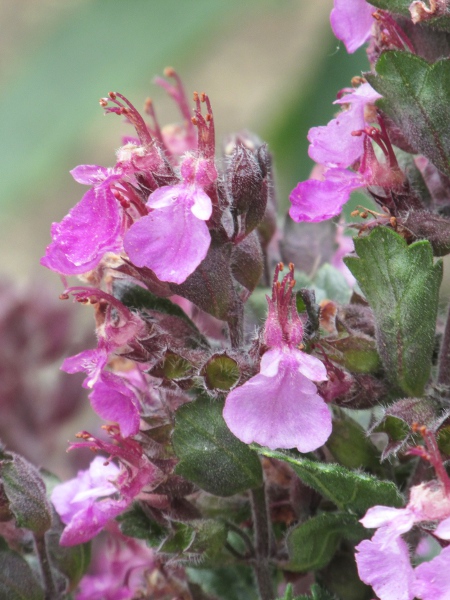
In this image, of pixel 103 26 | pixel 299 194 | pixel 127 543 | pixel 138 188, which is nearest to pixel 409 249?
pixel 299 194

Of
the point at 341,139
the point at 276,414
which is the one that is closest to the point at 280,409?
the point at 276,414

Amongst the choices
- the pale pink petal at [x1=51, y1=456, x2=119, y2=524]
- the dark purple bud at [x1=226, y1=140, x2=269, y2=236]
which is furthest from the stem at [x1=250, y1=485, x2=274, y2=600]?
the dark purple bud at [x1=226, y1=140, x2=269, y2=236]

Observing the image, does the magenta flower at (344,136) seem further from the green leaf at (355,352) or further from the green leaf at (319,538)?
the green leaf at (319,538)

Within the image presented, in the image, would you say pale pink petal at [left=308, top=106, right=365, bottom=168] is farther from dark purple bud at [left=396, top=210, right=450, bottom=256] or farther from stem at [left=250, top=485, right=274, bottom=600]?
Answer: stem at [left=250, top=485, right=274, bottom=600]

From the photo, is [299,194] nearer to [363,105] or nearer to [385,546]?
[363,105]

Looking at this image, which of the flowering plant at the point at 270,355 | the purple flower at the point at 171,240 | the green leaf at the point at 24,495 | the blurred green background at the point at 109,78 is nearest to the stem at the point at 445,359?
the flowering plant at the point at 270,355
